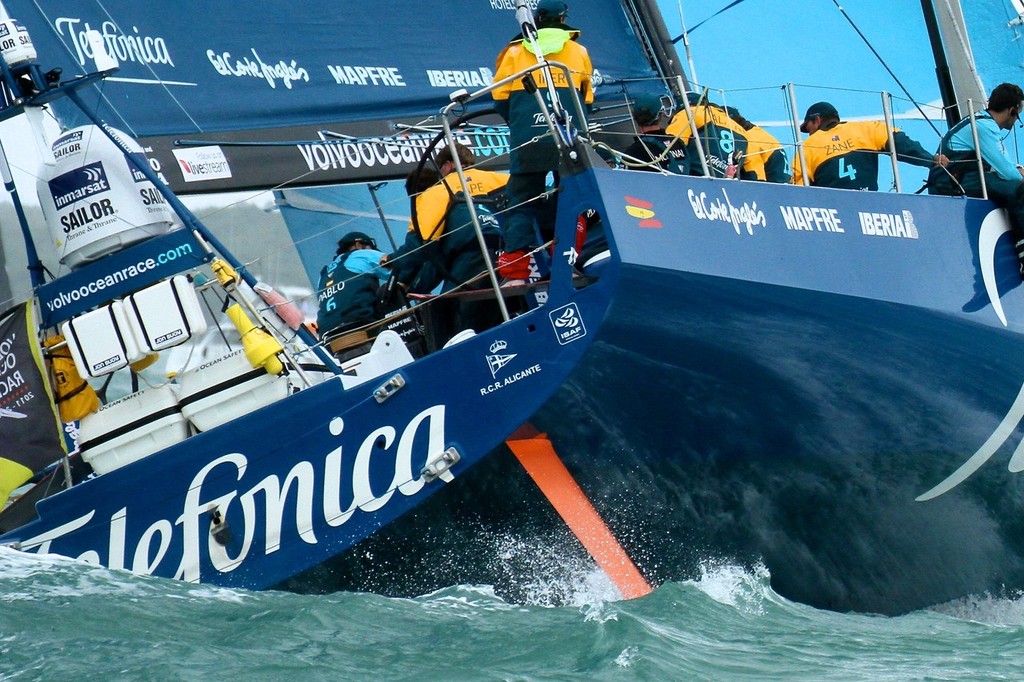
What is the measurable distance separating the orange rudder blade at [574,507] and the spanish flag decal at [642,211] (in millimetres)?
629

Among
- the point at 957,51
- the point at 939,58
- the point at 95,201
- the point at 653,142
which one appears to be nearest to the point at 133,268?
the point at 95,201

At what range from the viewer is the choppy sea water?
3547mm

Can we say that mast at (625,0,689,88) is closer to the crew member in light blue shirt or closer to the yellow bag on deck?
the crew member in light blue shirt

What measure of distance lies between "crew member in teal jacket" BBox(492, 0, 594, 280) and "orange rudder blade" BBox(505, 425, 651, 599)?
578 mm

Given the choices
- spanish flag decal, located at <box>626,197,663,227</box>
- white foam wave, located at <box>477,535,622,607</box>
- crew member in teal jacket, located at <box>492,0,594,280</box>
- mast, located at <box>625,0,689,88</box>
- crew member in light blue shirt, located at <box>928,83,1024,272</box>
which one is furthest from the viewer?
mast, located at <box>625,0,689,88</box>

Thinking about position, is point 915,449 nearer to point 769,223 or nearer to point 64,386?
point 769,223

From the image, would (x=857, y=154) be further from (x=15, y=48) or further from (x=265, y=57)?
(x=15, y=48)

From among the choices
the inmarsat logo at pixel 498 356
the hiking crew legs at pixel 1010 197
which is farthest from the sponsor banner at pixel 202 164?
the hiking crew legs at pixel 1010 197

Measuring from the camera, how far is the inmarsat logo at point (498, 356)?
4.08 m

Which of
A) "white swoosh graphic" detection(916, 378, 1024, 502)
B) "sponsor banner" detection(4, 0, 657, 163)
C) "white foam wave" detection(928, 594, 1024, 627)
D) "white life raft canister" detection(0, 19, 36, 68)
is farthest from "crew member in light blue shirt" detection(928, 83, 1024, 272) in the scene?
"white life raft canister" detection(0, 19, 36, 68)

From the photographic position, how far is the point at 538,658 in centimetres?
361

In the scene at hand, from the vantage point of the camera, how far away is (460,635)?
384 cm

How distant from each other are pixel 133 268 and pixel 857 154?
8.01 feet

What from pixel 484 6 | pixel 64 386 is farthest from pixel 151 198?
pixel 484 6
